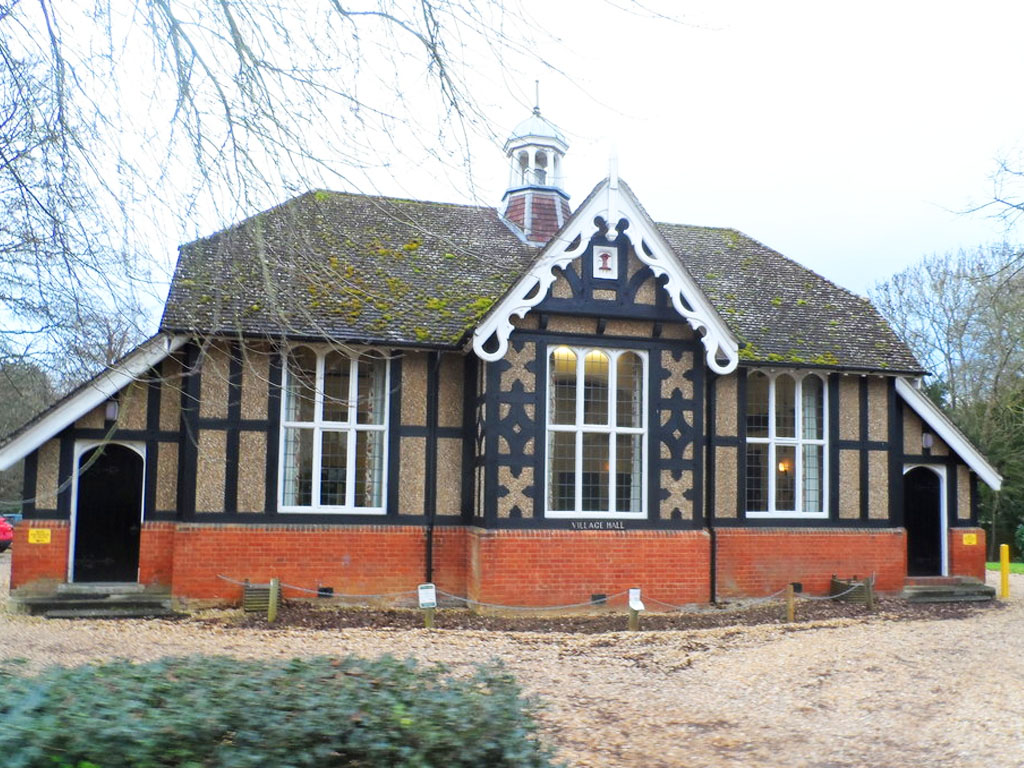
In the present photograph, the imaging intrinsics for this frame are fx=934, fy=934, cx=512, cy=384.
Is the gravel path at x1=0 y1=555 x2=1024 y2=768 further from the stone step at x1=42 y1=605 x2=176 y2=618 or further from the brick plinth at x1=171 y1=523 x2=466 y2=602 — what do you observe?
the brick plinth at x1=171 y1=523 x2=466 y2=602

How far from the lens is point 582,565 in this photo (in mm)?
14250

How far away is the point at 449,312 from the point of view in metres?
15.5

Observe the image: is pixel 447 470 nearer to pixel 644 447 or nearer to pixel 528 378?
pixel 528 378

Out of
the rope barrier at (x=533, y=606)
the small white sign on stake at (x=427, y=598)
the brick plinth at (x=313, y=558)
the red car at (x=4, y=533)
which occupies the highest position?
the brick plinth at (x=313, y=558)

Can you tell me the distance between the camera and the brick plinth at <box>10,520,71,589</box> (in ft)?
45.7

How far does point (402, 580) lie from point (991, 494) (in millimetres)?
27118

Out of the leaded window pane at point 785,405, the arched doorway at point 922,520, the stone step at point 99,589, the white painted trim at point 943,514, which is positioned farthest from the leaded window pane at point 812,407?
the stone step at point 99,589

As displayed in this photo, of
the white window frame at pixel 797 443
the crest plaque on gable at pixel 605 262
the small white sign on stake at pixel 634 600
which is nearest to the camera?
the small white sign on stake at pixel 634 600

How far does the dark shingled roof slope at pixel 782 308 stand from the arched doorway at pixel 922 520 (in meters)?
2.75

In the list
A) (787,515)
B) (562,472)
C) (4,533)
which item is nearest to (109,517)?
(562,472)

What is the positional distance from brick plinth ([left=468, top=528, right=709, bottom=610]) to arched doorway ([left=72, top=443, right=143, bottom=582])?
5.51 m

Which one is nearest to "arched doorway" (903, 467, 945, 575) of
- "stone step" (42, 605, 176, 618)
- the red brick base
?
the red brick base

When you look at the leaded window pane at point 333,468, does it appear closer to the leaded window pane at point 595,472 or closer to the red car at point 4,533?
the leaded window pane at point 595,472

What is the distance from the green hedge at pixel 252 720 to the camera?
12.7ft
